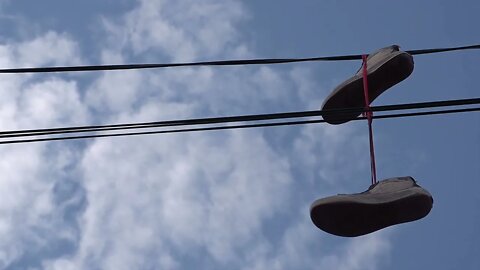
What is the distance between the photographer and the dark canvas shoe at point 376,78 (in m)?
6.02

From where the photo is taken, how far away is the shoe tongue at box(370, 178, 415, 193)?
224 inches

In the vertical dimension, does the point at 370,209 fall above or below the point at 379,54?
below

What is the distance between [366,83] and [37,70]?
165 centimetres

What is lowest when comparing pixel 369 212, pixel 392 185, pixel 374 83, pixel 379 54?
pixel 369 212

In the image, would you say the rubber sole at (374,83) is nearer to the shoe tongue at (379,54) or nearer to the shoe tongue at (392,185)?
the shoe tongue at (379,54)

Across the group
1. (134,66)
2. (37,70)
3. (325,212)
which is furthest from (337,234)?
(37,70)

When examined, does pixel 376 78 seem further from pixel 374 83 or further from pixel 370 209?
pixel 370 209

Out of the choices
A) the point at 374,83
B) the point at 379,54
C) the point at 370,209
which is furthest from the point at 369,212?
the point at 379,54

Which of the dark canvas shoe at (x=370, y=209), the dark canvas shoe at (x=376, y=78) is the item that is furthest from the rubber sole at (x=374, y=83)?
the dark canvas shoe at (x=370, y=209)

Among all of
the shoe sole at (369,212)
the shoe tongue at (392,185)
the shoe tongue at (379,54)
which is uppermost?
the shoe tongue at (379,54)

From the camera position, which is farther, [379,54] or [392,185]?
[379,54]

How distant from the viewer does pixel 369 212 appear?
18.2 feet

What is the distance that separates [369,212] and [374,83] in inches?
32.5

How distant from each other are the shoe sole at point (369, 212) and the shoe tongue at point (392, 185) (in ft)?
0.37
